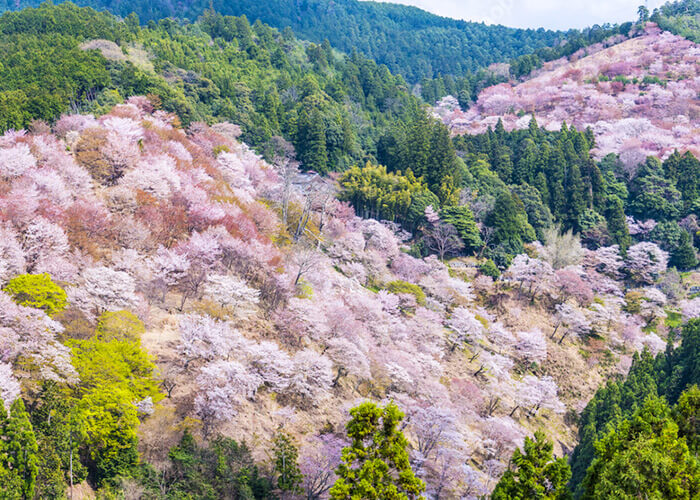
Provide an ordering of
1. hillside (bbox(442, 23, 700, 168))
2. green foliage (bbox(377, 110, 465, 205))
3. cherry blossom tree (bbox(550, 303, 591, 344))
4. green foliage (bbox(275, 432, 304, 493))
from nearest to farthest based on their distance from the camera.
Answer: green foliage (bbox(275, 432, 304, 493)) → cherry blossom tree (bbox(550, 303, 591, 344)) → green foliage (bbox(377, 110, 465, 205)) → hillside (bbox(442, 23, 700, 168))

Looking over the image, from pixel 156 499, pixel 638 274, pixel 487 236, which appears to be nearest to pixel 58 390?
pixel 156 499

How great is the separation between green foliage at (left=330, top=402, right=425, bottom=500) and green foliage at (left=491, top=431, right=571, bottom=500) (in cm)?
258

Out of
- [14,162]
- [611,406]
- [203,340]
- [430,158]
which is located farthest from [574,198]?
[14,162]

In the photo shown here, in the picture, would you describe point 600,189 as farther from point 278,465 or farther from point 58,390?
point 58,390

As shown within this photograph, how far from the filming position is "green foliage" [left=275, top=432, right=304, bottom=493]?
21625mm

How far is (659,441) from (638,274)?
38581mm

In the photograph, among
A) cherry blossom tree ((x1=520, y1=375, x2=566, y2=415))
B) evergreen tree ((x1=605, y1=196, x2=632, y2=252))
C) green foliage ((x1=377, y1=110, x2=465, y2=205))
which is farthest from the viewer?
evergreen tree ((x1=605, y1=196, x2=632, y2=252))

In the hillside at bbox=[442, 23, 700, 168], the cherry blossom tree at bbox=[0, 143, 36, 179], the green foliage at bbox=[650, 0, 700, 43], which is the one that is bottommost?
the cherry blossom tree at bbox=[0, 143, 36, 179]

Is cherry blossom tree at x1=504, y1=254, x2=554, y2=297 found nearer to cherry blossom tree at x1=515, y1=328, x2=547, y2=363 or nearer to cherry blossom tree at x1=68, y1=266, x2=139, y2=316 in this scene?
cherry blossom tree at x1=515, y1=328, x2=547, y2=363

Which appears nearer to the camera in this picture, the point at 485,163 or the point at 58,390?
the point at 58,390

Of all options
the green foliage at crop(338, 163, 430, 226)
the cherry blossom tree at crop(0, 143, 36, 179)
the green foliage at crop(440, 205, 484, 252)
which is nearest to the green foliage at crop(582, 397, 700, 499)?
the cherry blossom tree at crop(0, 143, 36, 179)

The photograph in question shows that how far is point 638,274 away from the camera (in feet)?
161

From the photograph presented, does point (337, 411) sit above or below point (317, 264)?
below

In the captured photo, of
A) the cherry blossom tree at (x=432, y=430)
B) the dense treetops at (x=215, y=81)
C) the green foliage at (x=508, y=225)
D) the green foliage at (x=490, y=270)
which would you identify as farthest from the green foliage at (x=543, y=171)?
the cherry blossom tree at (x=432, y=430)
